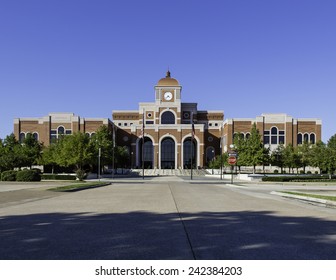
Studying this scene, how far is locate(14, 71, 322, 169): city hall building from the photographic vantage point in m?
87.1

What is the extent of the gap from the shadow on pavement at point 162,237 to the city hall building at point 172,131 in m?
72.6

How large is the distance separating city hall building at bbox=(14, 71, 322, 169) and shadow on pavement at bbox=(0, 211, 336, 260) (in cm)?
7260

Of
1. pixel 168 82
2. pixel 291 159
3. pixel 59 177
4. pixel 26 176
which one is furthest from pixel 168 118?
pixel 26 176

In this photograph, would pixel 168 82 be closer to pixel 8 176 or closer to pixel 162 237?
Result: pixel 8 176

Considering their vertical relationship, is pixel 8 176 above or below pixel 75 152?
below

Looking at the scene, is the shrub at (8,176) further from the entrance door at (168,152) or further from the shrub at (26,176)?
the entrance door at (168,152)

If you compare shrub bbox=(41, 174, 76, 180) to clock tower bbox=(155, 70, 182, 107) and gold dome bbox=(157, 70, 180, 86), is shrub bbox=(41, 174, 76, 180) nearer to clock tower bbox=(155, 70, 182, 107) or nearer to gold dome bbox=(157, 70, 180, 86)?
clock tower bbox=(155, 70, 182, 107)

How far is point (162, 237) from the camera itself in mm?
7844

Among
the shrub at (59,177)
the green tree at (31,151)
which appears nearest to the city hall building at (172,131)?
the green tree at (31,151)

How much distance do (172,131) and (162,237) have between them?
271ft

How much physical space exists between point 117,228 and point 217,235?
255 centimetres

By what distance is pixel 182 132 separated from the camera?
9019cm
